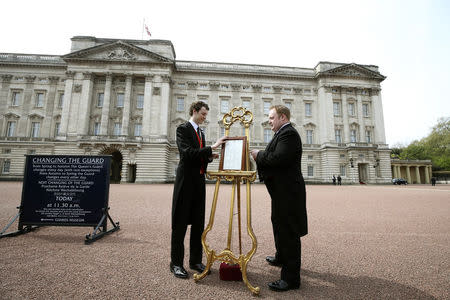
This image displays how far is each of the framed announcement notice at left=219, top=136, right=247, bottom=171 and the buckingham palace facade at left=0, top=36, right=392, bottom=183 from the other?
89.4 ft

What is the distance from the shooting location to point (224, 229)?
5648mm

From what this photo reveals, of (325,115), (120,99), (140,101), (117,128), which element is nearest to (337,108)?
(325,115)

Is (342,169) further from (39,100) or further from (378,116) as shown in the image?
(39,100)

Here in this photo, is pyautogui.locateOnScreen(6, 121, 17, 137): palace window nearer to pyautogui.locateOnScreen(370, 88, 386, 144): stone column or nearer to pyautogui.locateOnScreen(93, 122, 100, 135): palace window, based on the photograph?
pyautogui.locateOnScreen(93, 122, 100, 135): palace window

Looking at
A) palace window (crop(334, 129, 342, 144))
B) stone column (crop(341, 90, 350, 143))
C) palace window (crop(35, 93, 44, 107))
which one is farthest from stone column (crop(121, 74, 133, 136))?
stone column (crop(341, 90, 350, 143))

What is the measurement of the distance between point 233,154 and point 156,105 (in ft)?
Result: 97.0

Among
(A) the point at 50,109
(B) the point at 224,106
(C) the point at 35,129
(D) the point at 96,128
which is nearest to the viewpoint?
(D) the point at 96,128

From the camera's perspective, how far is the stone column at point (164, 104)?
1172 inches

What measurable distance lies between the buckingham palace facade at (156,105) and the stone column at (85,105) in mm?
135

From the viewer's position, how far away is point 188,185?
327cm

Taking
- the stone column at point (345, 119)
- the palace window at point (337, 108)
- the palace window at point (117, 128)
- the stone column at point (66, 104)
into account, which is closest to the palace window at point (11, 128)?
the stone column at point (66, 104)

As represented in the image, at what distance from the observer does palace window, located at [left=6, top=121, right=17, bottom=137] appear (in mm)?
31016

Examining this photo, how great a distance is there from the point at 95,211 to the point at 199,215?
307 cm

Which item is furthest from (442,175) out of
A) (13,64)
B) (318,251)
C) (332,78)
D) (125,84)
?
(13,64)
